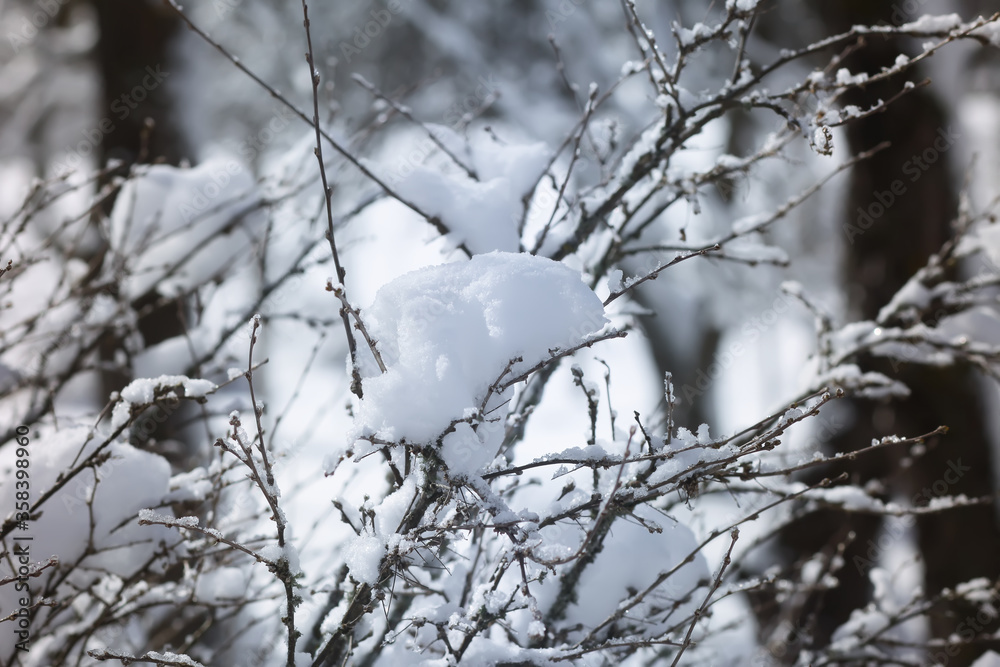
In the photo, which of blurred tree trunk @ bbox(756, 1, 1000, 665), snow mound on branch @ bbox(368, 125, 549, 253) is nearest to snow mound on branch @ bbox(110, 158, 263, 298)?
snow mound on branch @ bbox(368, 125, 549, 253)

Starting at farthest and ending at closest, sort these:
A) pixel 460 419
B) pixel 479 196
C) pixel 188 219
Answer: pixel 188 219, pixel 479 196, pixel 460 419

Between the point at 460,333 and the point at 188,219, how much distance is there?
1.61 meters

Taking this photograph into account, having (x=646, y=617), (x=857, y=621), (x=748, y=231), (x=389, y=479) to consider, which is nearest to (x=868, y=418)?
(x=857, y=621)

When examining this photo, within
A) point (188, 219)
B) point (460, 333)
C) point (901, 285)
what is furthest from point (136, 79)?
point (901, 285)

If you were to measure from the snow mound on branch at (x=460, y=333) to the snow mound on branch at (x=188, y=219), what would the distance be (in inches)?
53.1

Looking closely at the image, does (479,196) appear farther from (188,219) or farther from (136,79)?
(136,79)

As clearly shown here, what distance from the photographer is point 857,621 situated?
2018 millimetres

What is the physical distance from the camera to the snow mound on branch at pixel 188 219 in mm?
2246

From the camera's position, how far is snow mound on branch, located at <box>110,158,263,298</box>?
7.37 ft

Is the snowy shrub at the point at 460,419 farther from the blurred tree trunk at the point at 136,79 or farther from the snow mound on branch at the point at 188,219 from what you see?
the blurred tree trunk at the point at 136,79

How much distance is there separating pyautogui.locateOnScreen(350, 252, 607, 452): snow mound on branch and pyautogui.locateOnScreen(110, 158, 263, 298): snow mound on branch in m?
1.35

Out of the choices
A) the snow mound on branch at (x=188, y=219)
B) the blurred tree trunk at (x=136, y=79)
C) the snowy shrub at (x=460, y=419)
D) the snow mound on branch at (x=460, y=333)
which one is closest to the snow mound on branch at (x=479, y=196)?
the snowy shrub at (x=460, y=419)

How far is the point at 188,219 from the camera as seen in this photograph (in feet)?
7.51

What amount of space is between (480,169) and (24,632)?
4.93 ft
